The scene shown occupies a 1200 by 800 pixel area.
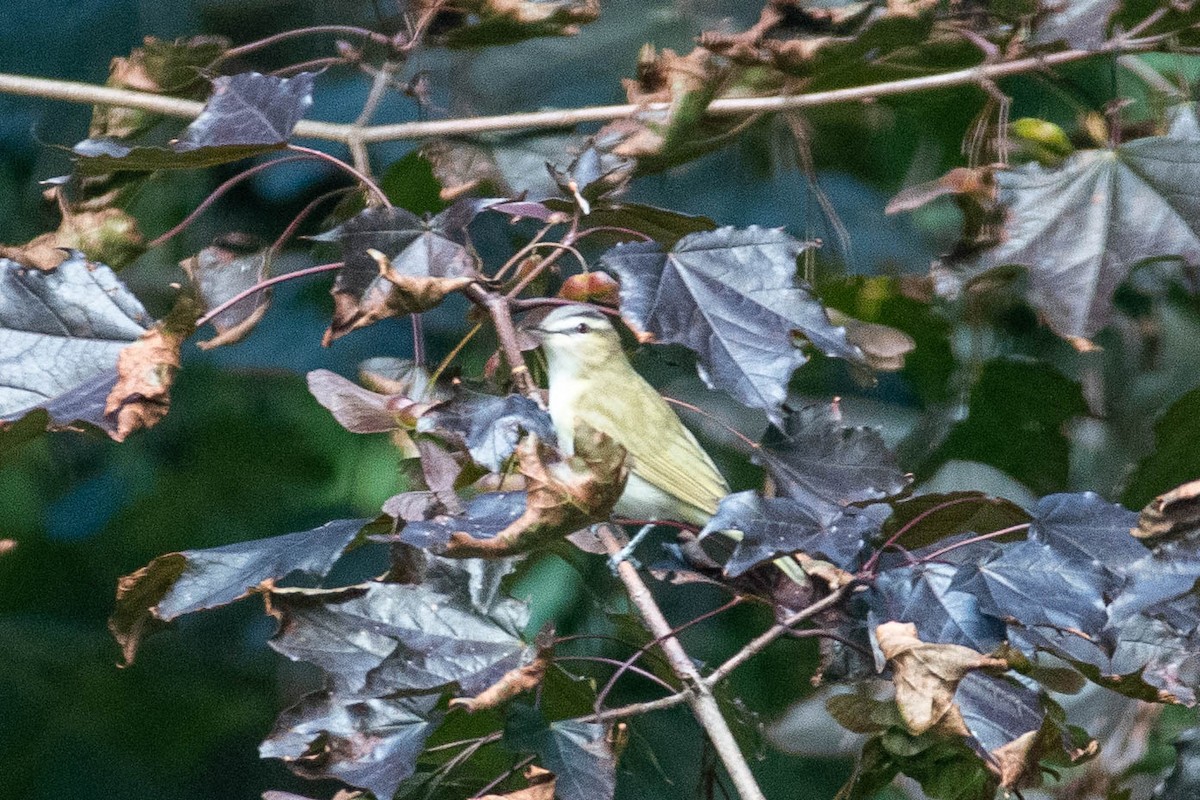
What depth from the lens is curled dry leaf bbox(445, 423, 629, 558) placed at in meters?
0.72

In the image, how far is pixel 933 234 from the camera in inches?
66.6

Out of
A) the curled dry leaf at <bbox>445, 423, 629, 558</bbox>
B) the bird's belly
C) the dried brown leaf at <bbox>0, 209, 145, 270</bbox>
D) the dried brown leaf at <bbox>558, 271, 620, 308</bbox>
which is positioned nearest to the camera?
the curled dry leaf at <bbox>445, 423, 629, 558</bbox>

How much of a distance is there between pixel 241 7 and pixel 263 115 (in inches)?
20.6

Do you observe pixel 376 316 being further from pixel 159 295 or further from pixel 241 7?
pixel 241 7

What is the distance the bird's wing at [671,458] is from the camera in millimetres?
1462

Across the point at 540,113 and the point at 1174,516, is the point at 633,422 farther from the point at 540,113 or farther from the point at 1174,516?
the point at 1174,516

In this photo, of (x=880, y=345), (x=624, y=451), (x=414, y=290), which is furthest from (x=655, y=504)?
(x=624, y=451)

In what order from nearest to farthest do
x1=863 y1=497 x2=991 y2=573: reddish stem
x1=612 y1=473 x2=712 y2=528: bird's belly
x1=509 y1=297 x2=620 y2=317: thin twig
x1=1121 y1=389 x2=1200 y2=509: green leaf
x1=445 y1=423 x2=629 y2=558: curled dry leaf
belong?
x1=445 y1=423 x2=629 y2=558: curled dry leaf
x1=863 y1=497 x2=991 y2=573: reddish stem
x1=509 y1=297 x2=620 y2=317: thin twig
x1=1121 y1=389 x2=1200 y2=509: green leaf
x1=612 y1=473 x2=712 y2=528: bird's belly

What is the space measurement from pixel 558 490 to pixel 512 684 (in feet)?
0.45

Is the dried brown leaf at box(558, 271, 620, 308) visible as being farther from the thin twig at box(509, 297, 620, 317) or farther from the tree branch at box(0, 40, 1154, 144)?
the tree branch at box(0, 40, 1154, 144)

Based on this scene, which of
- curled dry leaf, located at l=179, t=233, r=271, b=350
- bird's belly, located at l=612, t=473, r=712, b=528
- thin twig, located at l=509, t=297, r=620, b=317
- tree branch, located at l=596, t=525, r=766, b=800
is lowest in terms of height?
bird's belly, located at l=612, t=473, r=712, b=528

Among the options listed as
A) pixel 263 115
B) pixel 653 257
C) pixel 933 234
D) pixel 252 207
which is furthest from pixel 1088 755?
pixel 252 207

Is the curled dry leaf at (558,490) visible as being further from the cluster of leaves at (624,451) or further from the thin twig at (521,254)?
the thin twig at (521,254)

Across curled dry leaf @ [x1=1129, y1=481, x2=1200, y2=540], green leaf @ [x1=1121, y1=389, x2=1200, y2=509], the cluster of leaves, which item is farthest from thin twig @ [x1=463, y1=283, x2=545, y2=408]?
green leaf @ [x1=1121, y1=389, x2=1200, y2=509]
